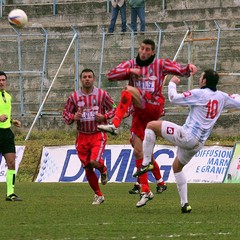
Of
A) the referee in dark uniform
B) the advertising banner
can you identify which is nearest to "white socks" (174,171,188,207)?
the referee in dark uniform

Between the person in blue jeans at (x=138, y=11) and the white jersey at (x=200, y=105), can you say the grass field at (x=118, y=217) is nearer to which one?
the white jersey at (x=200, y=105)

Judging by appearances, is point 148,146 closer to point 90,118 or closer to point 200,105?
point 200,105

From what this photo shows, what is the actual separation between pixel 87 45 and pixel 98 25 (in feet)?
6.64

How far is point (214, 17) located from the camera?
118 feet

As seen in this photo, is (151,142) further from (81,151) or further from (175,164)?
(81,151)

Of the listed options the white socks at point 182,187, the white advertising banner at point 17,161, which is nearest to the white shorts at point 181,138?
the white socks at point 182,187

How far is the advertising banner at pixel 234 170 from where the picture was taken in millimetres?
26391

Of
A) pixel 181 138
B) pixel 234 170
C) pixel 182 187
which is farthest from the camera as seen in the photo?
pixel 234 170

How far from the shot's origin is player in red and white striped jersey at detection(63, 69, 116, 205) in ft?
58.0

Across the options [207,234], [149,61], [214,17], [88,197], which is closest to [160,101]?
[149,61]

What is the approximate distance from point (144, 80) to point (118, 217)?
290 cm

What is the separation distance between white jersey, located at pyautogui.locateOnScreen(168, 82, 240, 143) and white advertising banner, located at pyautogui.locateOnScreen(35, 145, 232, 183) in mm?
11781

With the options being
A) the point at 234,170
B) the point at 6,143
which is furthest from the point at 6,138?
the point at 234,170

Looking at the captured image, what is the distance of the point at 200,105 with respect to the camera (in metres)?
14.8
